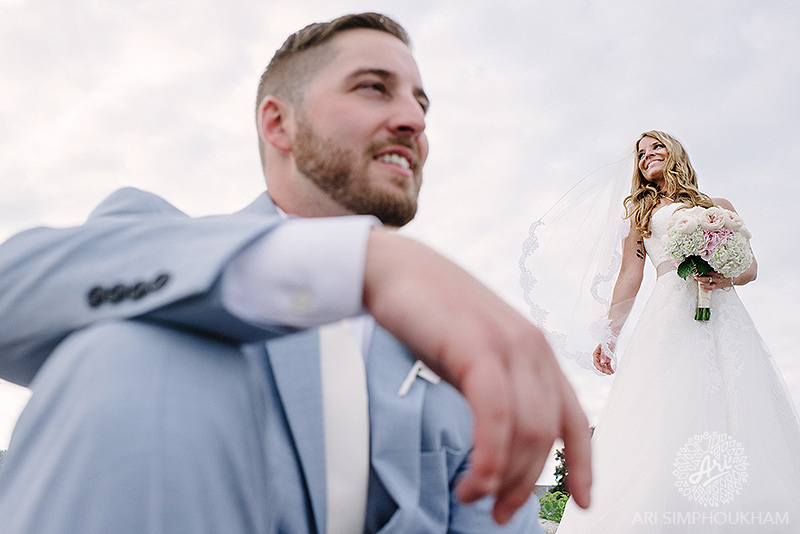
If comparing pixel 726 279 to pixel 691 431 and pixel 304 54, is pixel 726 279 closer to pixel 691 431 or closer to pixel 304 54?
pixel 691 431

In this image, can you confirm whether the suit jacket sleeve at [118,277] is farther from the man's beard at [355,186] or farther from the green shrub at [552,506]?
the green shrub at [552,506]

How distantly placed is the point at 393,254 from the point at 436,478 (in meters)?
0.67

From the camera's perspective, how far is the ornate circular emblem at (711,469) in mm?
3873

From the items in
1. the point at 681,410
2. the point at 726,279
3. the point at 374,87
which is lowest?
the point at 374,87

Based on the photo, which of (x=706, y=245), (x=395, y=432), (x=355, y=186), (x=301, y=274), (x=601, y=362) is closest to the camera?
(x=301, y=274)

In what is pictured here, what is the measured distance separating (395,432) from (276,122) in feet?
3.24

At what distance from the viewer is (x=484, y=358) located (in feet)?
2.15

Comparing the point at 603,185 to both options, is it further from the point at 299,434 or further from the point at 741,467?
the point at 299,434

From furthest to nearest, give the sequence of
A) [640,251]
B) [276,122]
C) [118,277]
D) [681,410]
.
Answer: [640,251] → [681,410] → [276,122] → [118,277]

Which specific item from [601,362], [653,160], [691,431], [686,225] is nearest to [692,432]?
[691,431]

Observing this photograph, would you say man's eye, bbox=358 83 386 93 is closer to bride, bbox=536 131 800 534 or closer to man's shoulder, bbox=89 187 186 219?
man's shoulder, bbox=89 187 186 219

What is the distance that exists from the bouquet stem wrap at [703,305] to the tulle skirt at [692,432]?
6cm

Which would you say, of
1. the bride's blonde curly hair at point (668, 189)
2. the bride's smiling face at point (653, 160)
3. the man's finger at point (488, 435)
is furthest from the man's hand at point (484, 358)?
the bride's smiling face at point (653, 160)

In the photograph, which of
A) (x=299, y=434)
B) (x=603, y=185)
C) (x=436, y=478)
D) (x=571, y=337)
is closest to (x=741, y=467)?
(x=571, y=337)
